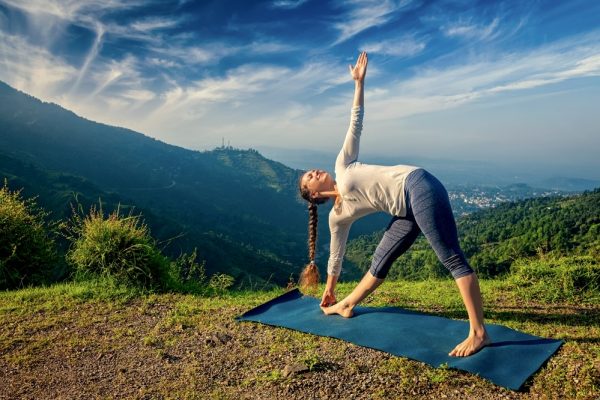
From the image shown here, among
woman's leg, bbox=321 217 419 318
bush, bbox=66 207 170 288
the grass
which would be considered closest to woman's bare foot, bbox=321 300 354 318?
woman's leg, bbox=321 217 419 318

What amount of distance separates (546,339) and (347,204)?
74.7 inches

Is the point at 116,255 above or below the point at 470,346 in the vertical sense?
above

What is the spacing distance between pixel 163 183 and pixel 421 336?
403ft

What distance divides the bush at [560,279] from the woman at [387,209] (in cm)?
239

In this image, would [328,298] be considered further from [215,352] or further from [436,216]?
[436,216]

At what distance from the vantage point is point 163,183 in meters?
120

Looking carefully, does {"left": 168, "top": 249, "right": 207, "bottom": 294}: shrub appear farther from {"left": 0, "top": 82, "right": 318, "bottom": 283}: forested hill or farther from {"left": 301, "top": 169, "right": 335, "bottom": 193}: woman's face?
{"left": 0, "top": 82, "right": 318, "bottom": 283}: forested hill

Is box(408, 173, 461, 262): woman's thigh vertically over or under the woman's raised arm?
under

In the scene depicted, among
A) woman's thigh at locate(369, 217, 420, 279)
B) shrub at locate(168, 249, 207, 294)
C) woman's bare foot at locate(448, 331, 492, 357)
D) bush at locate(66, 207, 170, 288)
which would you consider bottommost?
shrub at locate(168, 249, 207, 294)

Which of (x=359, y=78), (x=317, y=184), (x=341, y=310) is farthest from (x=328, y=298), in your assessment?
(x=359, y=78)

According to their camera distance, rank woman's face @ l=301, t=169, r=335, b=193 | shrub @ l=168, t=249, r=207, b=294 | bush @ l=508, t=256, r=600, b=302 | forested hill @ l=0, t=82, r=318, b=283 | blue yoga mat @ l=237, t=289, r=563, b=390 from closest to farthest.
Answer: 1. blue yoga mat @ l=237, t=289, r=563, b=390
2. woman's face @ l=301, t=169, r=335, b=193
3. bush @ l=508, t=256, r=600, b=302
4. shrub @ l=168, t=249, r=207, b=294
5. forested hill @ l=0, t=82, r=318, b=283

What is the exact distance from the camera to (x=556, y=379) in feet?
9.14

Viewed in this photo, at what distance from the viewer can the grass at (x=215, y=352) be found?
2857mm

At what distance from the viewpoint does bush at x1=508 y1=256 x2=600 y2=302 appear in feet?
16.5
